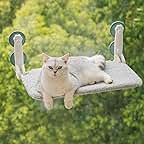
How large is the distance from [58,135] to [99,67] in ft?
3.15

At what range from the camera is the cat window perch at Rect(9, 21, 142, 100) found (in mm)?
1585

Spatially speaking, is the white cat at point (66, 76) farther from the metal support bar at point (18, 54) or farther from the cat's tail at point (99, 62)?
the metal support bar at point (18, 54)

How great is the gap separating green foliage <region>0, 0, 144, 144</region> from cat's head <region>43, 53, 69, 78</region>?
95cm

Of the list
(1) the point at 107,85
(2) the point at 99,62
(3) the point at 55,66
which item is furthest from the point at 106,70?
(3) the point at 55,66

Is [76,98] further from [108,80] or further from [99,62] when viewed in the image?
[108,80]

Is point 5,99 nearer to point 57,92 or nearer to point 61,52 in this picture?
point 61,52

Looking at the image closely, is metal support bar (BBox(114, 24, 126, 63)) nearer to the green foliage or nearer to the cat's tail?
the cat's tail

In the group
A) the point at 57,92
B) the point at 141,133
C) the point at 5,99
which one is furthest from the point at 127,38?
the point at 57,92

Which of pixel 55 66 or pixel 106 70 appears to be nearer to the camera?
pixel 55 66

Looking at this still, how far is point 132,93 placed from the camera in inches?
102

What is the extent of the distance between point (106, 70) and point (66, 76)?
0.74 feet

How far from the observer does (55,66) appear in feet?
4.94

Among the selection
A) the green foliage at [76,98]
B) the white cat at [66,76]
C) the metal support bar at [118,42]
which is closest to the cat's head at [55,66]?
the white cat at [66,76]

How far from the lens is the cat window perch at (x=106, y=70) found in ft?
5.20
